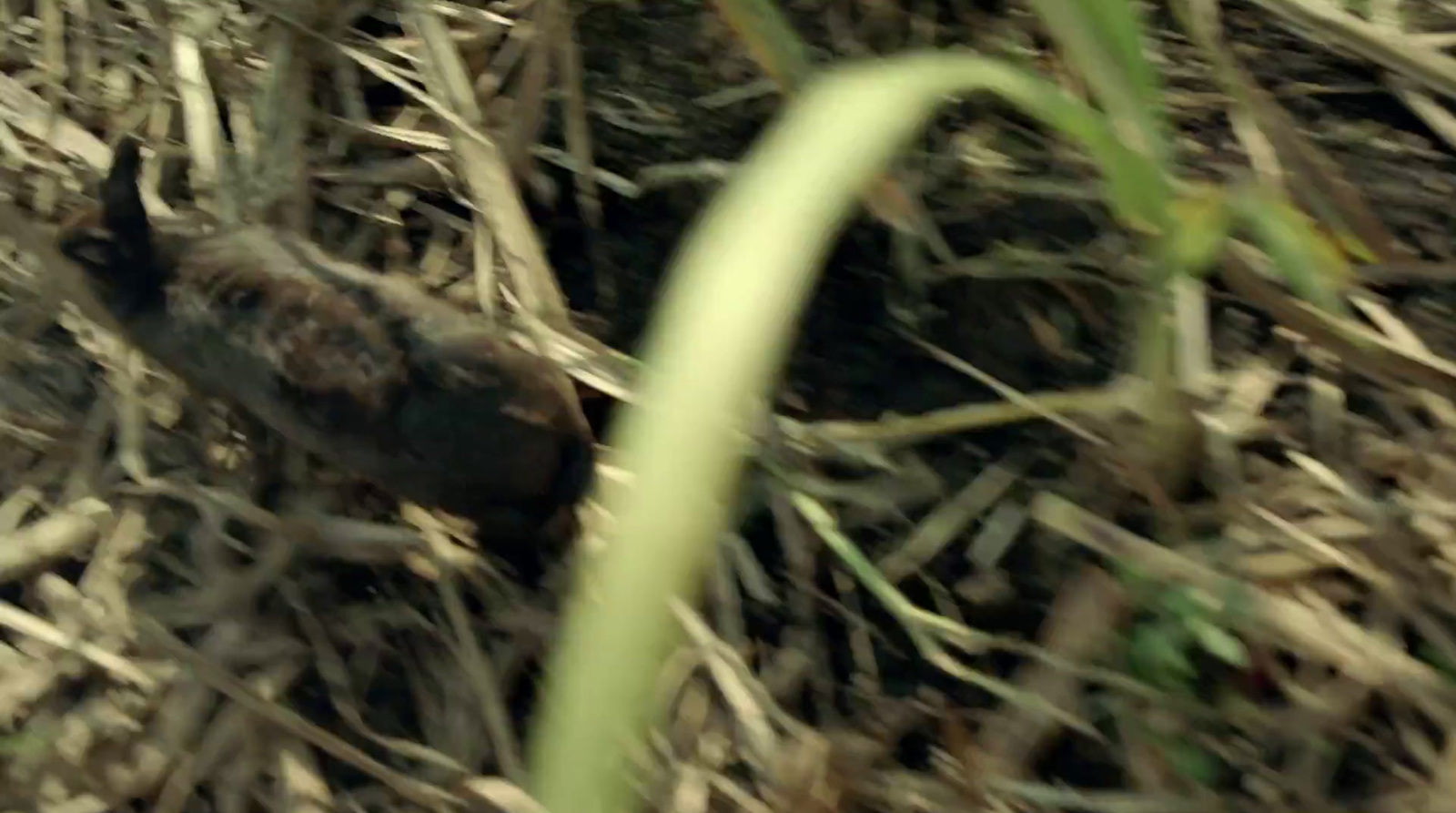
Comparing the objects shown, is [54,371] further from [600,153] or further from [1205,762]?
[1205,762]

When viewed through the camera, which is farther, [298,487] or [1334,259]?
[298,487]

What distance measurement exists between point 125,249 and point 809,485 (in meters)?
0.69

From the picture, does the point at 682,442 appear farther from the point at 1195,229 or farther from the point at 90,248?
the point at 90,248

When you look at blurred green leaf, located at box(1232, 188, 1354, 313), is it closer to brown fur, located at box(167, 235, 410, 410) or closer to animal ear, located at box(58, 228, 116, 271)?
brown fur, located at box(167, 235, 410, 410)

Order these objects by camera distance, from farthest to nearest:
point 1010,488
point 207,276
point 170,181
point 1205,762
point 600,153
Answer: point 170,181 < point 600,153 < point 207,276 < point 1010,488 < point 1205,762

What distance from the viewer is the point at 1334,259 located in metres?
0.87

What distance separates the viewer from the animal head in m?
1.20

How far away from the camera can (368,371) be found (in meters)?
1.01

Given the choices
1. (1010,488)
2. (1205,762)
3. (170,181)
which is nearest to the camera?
(1205,762)

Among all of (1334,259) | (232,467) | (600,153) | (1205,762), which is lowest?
(232,467)

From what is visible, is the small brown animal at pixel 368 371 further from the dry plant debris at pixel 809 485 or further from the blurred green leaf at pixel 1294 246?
the blurred green leaf at pixel 1294 246

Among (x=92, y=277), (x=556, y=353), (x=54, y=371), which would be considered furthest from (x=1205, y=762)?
(x=54, y=371)

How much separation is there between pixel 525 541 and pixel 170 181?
0.70 metres

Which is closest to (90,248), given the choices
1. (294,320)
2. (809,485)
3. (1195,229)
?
(294,320)
